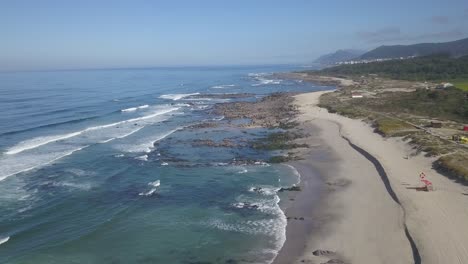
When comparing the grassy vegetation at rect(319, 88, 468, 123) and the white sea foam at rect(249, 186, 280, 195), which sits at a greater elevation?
the grassy vegetation at rect(319, 88, 468, 123)

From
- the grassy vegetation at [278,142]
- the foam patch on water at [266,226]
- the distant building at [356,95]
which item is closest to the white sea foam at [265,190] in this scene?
the foam patch on water at [266,226]

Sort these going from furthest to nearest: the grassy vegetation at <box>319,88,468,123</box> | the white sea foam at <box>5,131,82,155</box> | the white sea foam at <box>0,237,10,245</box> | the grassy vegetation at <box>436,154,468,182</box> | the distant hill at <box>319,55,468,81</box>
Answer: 1. the distant hill at <box>319,55,468,81</box>
2. the grassy vegetation at <box>319,88,468,123</box>
3. the white sea foam at <box>5,131,82,155</box>
4. the grassy vegetation at <box>436,154,468,182</box>
5. the white sea foam at <box>0,237,10,245</box>

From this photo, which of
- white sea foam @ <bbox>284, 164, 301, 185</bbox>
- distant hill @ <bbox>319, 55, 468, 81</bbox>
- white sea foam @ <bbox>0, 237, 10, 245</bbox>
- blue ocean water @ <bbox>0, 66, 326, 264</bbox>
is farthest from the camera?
distant hill @ <bbox>319, 55, 468, 81</bbox>

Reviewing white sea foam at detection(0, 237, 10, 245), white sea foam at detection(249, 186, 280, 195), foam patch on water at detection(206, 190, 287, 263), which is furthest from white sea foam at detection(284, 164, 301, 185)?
white sea foam at detection(0, 237, 10, 245)

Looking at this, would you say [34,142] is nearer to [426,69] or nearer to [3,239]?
[3,239]

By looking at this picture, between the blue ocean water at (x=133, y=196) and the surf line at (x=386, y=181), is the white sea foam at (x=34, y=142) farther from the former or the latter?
the surf line at (x=386, y=181)

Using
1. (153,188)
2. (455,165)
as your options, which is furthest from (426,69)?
(153,188)

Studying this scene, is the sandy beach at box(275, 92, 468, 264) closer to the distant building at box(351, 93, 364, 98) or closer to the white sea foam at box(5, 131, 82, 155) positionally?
the white sea foam at box(5, 131, 82, 155)
